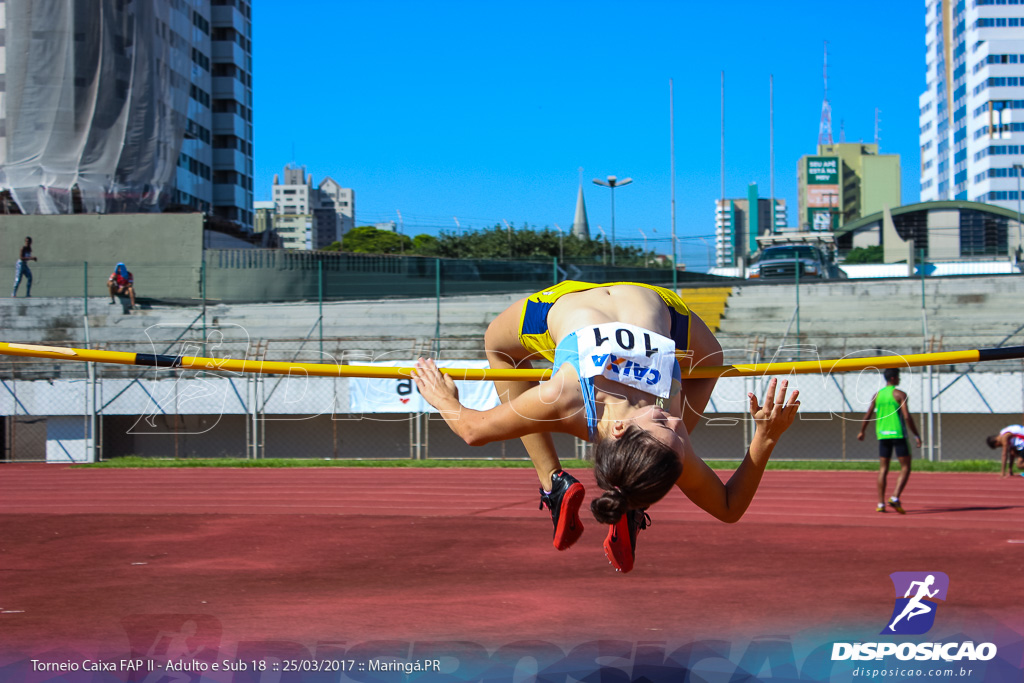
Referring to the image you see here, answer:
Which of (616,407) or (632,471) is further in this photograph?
(616,407)

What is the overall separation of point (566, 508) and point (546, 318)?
2.48 ft

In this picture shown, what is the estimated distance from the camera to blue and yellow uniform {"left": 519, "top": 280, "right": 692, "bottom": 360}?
3697 millimetres

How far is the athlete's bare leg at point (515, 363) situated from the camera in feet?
12.7

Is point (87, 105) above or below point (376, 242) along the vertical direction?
above

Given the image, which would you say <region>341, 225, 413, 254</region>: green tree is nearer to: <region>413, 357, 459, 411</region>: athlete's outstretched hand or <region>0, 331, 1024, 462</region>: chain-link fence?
<region>0, 331, 1024, 462</region>: chain-link fence

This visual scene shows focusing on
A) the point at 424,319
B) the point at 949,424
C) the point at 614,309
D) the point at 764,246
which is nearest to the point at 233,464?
the point at 424,319

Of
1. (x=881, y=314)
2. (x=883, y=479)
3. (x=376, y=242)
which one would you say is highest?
(x=376, y=242)

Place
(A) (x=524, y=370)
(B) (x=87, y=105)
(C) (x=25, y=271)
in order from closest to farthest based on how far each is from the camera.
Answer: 1. (A) (x=524, y=370)
2. (C) (x=25, y=271)
3. (B) (x=87, y=105)

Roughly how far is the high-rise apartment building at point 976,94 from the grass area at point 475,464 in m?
60.1

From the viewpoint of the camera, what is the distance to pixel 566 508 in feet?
11.8

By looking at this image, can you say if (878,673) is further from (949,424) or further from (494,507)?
(949,424)

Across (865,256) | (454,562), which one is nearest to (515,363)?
(454,562)

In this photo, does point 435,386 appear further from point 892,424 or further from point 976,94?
point 976,94

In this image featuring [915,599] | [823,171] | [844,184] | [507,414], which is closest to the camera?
[507,414]
